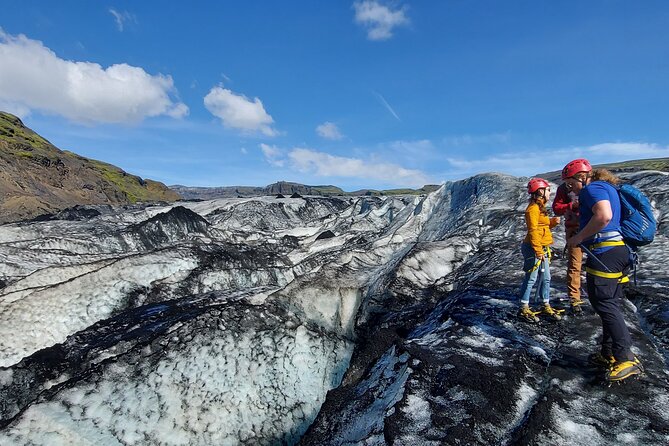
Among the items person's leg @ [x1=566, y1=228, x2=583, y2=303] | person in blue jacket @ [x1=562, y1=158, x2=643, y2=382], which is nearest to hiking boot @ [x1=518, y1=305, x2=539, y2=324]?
person's leg @ [x1=566, y1=228, x2=583, y2=303]

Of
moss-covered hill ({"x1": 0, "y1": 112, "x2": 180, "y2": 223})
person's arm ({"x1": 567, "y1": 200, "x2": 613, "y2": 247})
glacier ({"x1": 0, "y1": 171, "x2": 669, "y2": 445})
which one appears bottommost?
glacier ({"x1": 0, "y1": 171, "x2": 669, "y2": 445})

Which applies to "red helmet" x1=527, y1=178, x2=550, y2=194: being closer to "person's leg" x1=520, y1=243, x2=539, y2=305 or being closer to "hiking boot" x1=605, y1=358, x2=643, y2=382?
"person's leg" x1=520, y1=243, x2=539, y2=305

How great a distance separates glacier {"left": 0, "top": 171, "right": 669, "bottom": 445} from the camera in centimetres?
517

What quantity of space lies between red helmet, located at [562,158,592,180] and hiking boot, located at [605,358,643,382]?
286cm

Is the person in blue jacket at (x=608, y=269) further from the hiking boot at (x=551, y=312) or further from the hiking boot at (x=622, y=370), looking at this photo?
the hiking boot at (x=551, y=312)

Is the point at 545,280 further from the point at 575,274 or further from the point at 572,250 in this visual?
the point at 572,250

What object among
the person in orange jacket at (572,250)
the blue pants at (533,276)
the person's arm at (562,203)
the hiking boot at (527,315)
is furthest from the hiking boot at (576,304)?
the person's arm at (562,203)

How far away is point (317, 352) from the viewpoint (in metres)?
9.24

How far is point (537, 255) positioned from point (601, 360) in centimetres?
196

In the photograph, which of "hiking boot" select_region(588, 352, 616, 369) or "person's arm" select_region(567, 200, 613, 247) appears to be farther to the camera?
"hiking boot" select_region(588, 352, 616, 369)

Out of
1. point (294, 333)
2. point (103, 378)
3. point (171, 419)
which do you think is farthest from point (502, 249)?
point (103, 378)

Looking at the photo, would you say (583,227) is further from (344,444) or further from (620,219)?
(344,444)

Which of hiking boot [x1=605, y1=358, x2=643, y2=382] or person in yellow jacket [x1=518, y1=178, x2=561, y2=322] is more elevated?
person in yellow jacket [x1=518, y1=178, x2=561, y2=322]

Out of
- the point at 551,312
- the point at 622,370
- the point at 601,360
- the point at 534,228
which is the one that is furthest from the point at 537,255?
the point at 622,370
